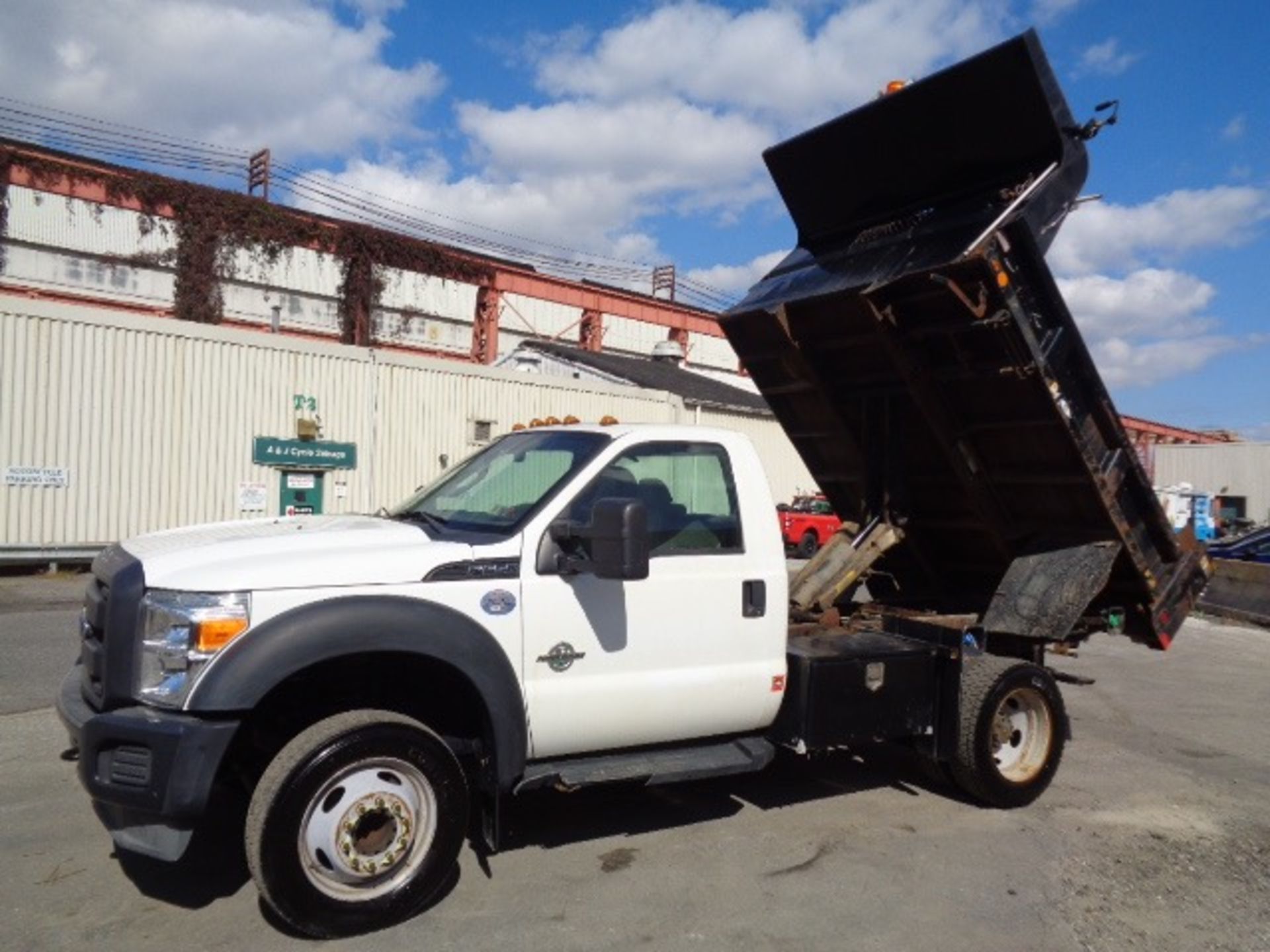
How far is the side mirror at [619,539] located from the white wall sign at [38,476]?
44.7 feet


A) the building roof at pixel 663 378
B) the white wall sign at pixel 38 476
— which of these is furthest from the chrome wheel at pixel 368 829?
the building roof at pixel 663 378

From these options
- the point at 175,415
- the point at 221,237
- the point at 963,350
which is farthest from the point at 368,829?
the point at 221,237

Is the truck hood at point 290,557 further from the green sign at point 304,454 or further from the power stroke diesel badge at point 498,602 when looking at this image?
the green sign at point 304,454

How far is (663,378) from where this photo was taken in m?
29.2

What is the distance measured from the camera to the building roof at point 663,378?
1056 inches

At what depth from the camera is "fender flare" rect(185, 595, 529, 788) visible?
369 centimetres

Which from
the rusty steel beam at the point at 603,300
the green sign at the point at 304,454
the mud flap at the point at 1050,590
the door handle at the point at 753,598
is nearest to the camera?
the door handle at the point at 753,598

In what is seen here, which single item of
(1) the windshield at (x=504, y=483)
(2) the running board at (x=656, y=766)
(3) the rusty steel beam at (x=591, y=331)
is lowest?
(2) the running board at (x=656, y=766)

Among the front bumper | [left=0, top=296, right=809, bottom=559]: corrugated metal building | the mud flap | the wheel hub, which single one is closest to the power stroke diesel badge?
the wheel hub

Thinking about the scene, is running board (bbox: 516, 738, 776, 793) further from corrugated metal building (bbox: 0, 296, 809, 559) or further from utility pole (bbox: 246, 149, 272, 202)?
utility pole (bbox: 246, 149, 272, 202)

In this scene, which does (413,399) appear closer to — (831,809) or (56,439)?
(56,439)

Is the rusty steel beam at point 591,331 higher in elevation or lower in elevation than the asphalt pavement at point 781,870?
higher

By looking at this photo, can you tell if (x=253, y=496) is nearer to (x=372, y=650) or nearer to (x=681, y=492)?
(x=681, y=492)

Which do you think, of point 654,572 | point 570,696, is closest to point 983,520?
point 654,572
